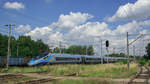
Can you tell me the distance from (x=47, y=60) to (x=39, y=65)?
72.1 inches

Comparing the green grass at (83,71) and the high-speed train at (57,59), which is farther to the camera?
the high-speed train at (57,59)

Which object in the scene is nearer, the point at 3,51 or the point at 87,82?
the point at 87,82

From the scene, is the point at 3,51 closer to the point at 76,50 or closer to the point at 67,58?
the point at 67,58

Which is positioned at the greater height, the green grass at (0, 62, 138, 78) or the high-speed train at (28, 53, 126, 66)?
the high-speed train at (28, 53, 126, 66)

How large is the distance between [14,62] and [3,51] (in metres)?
29.3

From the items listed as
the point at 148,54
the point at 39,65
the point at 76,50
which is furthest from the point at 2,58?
the point at 76,50

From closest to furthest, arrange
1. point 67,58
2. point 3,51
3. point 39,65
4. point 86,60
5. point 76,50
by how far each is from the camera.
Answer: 1. point 39,65
2. point 67,58
3. point 86,60
4. point 3,51
5. point 76,50

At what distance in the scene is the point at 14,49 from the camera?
70.1m

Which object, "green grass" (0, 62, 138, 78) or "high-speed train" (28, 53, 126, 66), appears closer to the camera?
"green grass" (0, 62, 138, 78)

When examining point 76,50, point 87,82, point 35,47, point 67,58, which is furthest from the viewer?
point 76,50

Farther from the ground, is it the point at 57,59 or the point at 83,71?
the point at 57,59

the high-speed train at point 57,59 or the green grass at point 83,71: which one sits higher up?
the high-speed train at point 57,59

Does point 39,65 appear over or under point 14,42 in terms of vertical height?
under

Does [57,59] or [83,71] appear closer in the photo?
[83,71]
